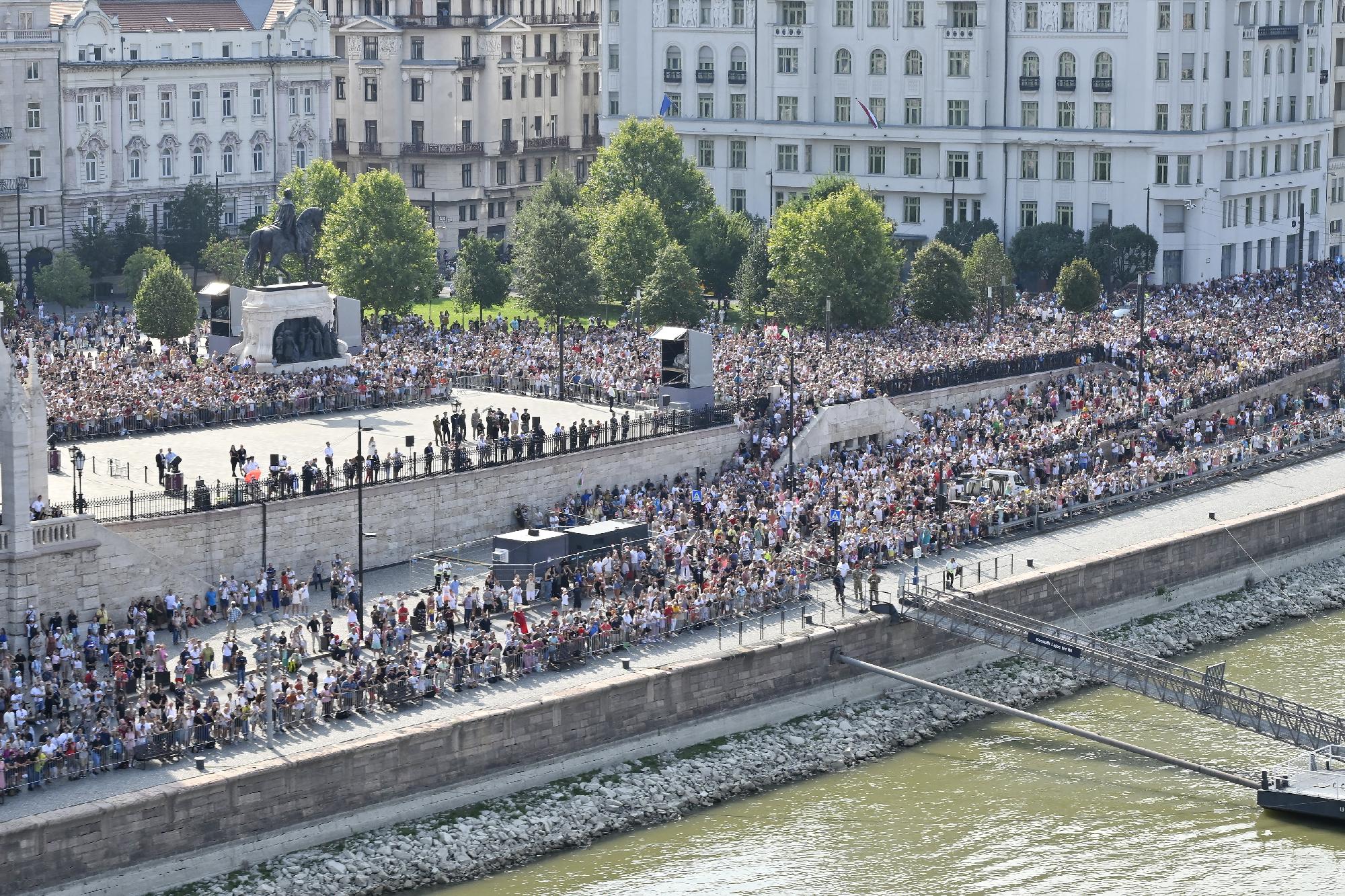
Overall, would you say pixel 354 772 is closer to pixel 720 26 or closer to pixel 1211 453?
pixel 1211 453

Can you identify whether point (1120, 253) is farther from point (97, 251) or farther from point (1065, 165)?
point (97, 251)

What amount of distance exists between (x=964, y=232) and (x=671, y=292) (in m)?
25.5

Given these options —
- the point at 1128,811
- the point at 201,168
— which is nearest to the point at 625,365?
the point at 1128,811

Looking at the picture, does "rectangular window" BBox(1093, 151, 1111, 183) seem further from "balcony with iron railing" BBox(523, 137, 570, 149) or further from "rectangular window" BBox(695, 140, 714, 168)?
"balcony with iron railing" BBox(523, 137, 570, 149)

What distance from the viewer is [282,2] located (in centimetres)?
12356

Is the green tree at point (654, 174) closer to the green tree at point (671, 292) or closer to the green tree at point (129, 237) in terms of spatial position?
the green tree at point (671, 292)

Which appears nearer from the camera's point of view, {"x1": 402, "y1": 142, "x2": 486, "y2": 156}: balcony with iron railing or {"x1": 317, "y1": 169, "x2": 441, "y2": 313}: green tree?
{"x1": 317, "y1": 169, "x2": 441, "y2": 313}: green tree

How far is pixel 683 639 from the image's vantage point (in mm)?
58375

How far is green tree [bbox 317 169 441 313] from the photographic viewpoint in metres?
92.5

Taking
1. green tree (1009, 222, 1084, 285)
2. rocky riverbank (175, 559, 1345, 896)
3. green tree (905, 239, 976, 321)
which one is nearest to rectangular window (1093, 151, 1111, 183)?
green tree (1009, 222, 1084, 285)

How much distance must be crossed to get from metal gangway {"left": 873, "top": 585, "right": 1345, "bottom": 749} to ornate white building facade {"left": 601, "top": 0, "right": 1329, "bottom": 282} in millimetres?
54820

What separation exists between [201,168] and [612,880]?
73536 millimetres

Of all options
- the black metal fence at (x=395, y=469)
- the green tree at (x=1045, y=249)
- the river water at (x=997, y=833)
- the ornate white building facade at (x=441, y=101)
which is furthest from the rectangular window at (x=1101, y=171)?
the river water at (x=997, y=833)

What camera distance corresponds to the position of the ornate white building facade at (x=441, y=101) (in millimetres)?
129750
